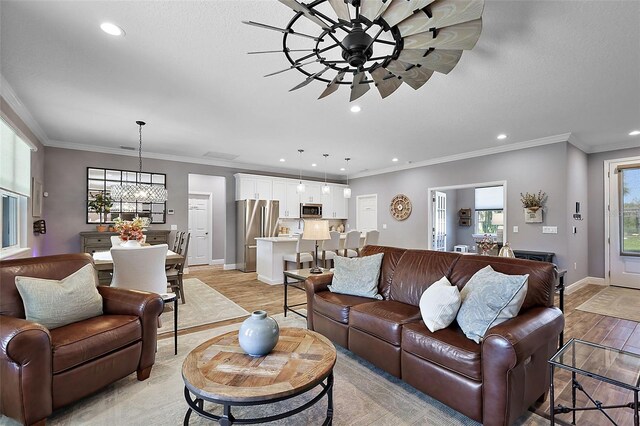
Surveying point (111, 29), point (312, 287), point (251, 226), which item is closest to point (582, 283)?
point (312, 287)

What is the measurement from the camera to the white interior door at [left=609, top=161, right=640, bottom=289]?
5297 millimetres

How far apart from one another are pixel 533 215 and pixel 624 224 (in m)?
1.85

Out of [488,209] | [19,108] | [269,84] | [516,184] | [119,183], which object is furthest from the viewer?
[488,209]

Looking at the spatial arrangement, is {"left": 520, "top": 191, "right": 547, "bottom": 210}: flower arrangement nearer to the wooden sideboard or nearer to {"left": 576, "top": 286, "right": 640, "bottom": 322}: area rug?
{"left": 576, "top": 286, "right": 640, "bottom": 322}: area rug

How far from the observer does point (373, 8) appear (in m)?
1.48

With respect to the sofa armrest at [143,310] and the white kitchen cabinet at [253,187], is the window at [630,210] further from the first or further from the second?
the sofa armrest at [143,310]

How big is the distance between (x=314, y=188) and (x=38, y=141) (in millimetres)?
5851

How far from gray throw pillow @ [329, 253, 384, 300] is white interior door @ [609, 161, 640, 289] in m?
5.33

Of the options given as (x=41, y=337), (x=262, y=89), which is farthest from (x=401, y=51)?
(x=41, y=337)

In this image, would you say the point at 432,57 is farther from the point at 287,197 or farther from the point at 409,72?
the point at 287,197

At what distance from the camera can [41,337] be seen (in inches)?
65.9

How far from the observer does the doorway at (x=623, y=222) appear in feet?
17.4

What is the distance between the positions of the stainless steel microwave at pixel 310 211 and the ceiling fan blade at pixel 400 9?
688 cm

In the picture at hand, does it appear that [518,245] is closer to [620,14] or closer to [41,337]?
[620,14]
